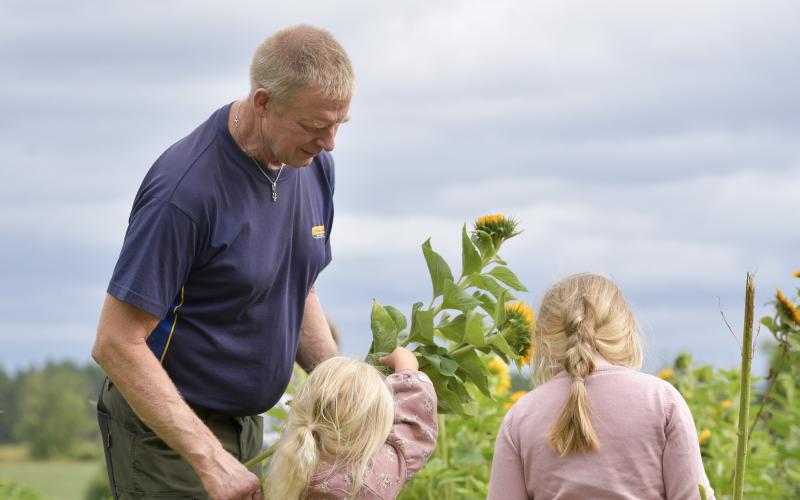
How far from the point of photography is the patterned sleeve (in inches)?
110

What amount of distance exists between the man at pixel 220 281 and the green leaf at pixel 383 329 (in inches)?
9.7

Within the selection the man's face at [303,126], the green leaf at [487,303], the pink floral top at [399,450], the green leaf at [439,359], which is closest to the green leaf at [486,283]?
the green leaf at [487,303]

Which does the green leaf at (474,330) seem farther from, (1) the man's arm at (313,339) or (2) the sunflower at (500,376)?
(2) the sunflower at (500,376)

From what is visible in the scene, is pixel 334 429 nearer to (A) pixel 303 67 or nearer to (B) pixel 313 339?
(B) pixel 313 339

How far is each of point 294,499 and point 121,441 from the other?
619mm

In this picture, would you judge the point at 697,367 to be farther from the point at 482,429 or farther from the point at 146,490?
the point at 146,490

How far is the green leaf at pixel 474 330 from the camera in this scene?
9.76 ft

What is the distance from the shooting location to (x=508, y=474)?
2.86m

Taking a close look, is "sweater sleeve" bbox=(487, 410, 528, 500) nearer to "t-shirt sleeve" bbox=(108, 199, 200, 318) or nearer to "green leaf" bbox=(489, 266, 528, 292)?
"green leaf" bbox=(489, 266, 528, 292)

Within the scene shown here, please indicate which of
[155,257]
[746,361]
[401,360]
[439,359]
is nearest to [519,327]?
[439,359]

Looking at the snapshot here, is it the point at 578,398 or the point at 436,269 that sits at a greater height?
the point at 436,269

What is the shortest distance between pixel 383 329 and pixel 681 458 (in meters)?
0.85

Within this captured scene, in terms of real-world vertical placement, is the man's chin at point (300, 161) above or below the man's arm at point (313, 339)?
above

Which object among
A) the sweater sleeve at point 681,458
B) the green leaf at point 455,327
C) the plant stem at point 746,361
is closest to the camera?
the plant stem at point 746,361
